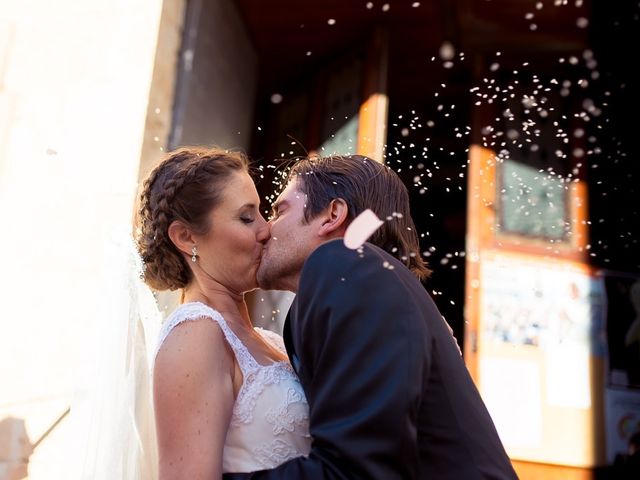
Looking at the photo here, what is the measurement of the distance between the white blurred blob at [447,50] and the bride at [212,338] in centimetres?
286

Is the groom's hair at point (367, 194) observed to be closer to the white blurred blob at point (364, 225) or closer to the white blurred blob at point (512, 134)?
the white blurred blob at point (364, 225)

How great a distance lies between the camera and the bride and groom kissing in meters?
1.03

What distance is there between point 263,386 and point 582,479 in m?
2.69

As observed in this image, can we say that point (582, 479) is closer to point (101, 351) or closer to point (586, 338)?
point (586, 338)

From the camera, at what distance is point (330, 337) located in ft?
3.50

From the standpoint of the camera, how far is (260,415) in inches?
58.8

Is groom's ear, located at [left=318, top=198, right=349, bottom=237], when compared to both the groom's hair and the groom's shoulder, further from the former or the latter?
the groom's shoulder

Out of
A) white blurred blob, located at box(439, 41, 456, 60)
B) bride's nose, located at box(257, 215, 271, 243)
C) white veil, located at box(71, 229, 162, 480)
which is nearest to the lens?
white veil, located at box(71, 229, 162, 480)

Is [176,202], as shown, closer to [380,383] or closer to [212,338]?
[212,338]

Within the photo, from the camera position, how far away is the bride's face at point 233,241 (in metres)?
1.82

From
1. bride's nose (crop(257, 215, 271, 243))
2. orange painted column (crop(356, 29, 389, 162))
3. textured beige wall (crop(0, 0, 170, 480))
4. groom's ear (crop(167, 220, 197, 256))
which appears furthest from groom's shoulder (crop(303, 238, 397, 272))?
orange painted column (crop(356, 29, 389, 162))

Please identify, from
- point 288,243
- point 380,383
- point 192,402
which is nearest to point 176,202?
point 288,243

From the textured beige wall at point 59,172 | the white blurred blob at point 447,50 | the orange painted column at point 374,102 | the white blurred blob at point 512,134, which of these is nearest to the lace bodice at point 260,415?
the textured beige wall at point 59,172

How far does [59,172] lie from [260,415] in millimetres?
1913
